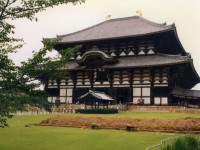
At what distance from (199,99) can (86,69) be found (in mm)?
15362

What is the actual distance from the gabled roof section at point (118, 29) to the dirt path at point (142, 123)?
20354mm

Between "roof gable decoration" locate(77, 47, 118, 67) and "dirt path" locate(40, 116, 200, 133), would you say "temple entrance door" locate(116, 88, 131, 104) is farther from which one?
"dirt path" locate(40, 116, 200, 133)

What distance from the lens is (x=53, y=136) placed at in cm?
1781

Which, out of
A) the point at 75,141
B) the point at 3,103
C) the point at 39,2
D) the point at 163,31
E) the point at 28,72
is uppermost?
the point at 163,31

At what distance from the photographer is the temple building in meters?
38.9

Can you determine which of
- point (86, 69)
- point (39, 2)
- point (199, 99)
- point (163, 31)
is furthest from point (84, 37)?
point (39, 2)

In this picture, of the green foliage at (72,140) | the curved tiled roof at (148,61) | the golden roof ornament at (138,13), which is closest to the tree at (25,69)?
the green foliage at (72,140)

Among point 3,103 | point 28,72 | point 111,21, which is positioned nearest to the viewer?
point 3,103

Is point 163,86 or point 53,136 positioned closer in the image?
point 53,136

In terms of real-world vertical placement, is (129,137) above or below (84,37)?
below

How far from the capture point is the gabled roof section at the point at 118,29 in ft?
141

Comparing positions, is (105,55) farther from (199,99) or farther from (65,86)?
(199,99)

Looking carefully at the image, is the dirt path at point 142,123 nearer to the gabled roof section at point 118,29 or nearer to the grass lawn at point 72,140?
the grass lawn at point 72,140

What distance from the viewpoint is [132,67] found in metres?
39.4
